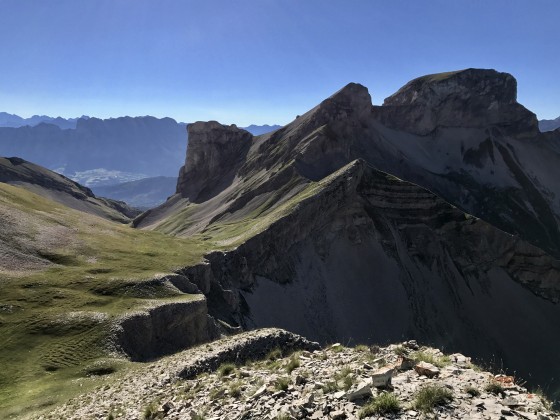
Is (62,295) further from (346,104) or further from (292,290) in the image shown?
(346,104)

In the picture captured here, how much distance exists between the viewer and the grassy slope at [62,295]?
35781mm

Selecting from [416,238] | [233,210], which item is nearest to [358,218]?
[416,238]

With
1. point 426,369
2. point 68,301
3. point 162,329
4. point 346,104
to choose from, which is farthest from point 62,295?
point 346,104

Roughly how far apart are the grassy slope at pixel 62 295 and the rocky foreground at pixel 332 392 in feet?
29.2

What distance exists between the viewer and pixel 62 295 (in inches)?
1953

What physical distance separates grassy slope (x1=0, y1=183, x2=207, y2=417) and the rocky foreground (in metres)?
8.90

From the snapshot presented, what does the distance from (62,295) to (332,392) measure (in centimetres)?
4163

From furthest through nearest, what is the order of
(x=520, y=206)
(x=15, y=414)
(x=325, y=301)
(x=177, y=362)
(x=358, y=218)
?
(x=520, y=206) < (x=358, y=218) < (x=325, y=301) < (x=177, y=362) < (x=15, y=414)

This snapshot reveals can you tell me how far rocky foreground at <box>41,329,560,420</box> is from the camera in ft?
46.8

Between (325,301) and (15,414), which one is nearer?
(15,414)

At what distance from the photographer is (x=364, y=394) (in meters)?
15.6

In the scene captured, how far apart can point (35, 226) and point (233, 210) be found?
8354cm

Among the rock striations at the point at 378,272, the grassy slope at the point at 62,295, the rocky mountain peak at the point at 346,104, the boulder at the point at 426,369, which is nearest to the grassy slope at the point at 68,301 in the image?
the grassy slope at the point at 62,295

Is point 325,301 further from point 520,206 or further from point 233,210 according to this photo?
point 520,206
